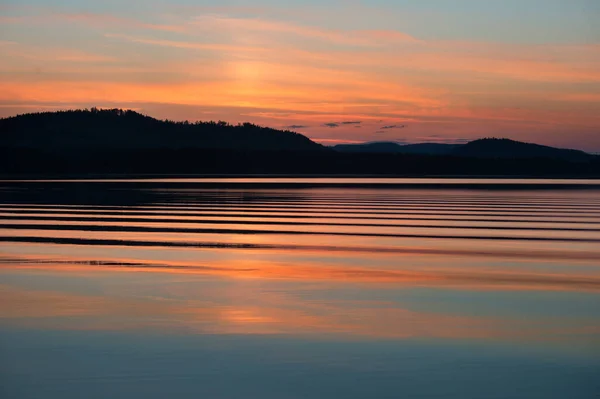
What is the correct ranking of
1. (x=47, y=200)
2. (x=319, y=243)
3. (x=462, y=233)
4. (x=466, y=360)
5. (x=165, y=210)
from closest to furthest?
(x=466, y=360), (x=319, y=243), (x=462, y=233), (x=165, y=210), (x=47, y=200)

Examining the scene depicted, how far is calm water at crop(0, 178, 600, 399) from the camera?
8586 mm

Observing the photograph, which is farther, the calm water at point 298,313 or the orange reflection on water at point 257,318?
the orange reflection on water at point 257,318

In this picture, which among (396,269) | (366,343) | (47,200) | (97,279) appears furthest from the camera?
(47,200)

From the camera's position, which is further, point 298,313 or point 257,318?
point 298,313

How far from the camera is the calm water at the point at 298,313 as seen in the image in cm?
859

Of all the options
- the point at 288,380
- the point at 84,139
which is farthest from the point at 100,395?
the point at 84,139

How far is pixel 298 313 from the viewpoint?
1167 cm

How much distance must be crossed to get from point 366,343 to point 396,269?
18.6 ft

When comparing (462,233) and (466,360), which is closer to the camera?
(466,360)

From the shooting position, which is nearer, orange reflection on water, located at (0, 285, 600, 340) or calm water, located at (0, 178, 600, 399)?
calm water, located at (0, 178, 600, 399)

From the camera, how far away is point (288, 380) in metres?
8.61

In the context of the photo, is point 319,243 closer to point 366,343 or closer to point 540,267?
point 540,267

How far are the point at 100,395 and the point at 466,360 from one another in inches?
138

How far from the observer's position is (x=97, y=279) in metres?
14.4
